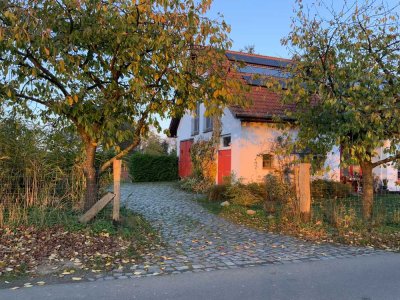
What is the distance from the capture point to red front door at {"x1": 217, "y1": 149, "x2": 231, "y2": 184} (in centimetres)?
1625

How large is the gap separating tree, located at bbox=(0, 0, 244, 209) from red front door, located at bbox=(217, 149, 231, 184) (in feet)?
27.1

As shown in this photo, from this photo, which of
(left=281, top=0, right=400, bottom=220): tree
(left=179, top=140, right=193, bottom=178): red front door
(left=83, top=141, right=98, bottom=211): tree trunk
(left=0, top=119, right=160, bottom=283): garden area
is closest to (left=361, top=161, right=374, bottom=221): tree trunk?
(left=281, top=0, right=400, bottom=220): tree

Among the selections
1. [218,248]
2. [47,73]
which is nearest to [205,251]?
[218,248]

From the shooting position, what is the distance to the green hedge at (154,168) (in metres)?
23.5

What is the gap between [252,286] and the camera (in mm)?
5098

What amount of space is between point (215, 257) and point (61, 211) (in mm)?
3602

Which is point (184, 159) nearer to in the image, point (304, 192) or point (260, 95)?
point (260, 95)

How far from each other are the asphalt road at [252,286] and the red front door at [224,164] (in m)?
10.2

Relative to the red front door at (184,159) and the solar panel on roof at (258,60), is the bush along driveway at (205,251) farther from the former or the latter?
the red front door at (184,159)

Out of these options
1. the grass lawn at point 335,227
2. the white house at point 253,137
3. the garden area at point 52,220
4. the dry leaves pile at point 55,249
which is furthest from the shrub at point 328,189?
the dry leaves pile at point 55,249


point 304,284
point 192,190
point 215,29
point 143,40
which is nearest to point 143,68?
point 143,40

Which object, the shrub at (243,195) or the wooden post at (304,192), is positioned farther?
the shrub at (243,195)

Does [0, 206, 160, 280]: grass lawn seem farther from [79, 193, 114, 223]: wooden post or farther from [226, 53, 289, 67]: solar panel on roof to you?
[226, 53, 289, 67]: solar panel on roof

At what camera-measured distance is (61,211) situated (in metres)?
8.20
